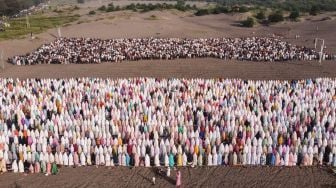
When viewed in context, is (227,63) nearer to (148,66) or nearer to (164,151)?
(148,66)

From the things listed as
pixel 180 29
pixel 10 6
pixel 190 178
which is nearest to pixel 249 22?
pixel 180 29

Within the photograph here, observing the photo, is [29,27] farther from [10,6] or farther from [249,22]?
[249,22]

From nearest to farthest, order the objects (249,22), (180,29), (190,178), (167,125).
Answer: (190,178)
(167,125)
(180,29)
(249,22)

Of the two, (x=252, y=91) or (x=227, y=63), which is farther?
(x=227, y=63)

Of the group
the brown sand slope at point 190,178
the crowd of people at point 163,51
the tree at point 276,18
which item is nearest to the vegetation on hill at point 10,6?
the crowd of people at point 163,51

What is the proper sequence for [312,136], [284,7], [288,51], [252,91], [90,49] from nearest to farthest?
1. [312,136]
2. [252,91]
3. [288,51]
4. [90,49]
5. [284,7]

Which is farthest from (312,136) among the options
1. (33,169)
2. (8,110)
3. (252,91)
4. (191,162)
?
(8,110)

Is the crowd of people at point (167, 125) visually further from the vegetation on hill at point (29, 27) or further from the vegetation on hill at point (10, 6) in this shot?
the vegetation on hill at point (10, 6)
